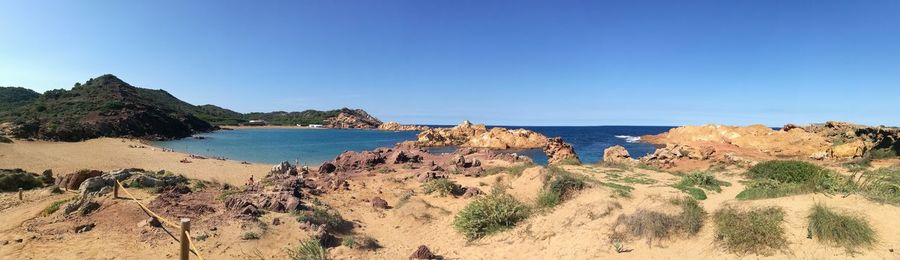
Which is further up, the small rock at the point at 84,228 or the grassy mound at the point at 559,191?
the grassy mound at the point at 559,191

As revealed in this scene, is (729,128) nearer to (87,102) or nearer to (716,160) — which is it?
(716,160)

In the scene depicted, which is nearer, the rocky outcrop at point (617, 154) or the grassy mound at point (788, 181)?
the grassy mound at point (788, 181)

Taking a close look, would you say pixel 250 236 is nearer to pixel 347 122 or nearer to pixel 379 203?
pixel 379 203

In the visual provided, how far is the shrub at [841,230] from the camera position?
7109mm

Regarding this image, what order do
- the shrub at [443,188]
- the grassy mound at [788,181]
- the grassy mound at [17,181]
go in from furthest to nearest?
the shrub at [443,188] < the grassy mound at [17,181] < the grassy mound at [788,181]

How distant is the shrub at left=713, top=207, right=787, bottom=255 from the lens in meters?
7.66

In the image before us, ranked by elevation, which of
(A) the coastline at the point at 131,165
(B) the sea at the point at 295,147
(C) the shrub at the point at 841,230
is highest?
(C) the shrub at the point at 841,230

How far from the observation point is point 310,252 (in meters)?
9.45

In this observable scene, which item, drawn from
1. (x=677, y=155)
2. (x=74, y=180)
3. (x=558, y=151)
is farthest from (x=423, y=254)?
(x=558, y=151)

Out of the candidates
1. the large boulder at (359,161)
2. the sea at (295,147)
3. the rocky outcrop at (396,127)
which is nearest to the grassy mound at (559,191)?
the large boulder at (359,161)

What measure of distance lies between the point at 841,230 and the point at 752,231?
4.10ft

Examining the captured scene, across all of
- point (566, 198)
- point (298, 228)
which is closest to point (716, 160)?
point (566, 198)

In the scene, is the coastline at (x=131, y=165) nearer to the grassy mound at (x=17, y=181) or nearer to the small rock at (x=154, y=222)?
the grassy mound at (x=17, y=181)

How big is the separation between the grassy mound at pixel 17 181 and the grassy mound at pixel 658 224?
21.5 metres
